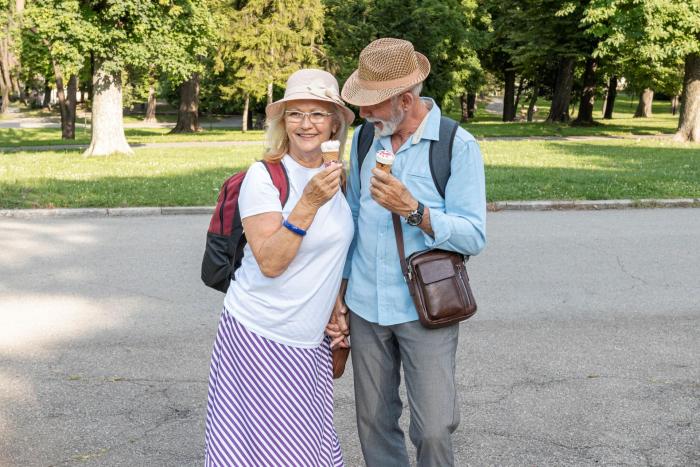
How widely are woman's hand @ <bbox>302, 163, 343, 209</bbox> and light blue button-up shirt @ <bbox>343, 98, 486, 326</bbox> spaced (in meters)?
0.34

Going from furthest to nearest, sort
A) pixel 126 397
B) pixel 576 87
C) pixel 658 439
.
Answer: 1. pixel 576 87
2. pixel 126 397
3. pixel 658 439

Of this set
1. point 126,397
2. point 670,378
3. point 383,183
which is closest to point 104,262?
point 126,397

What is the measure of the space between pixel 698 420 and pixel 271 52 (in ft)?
115

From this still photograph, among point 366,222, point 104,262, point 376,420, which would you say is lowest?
point 104,262

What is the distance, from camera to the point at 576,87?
4359 cm

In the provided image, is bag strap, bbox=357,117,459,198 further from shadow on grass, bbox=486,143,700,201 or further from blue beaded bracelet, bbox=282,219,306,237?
shadow on grass, bbox=486,143,700,201

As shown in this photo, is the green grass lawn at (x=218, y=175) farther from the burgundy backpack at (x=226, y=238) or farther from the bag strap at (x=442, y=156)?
the bag strap at (x=442, y=156)

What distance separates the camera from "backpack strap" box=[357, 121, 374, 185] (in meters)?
3.11

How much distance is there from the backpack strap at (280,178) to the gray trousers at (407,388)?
57 cm

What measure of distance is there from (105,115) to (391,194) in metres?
20.0

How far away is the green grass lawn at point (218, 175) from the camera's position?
12.4 m

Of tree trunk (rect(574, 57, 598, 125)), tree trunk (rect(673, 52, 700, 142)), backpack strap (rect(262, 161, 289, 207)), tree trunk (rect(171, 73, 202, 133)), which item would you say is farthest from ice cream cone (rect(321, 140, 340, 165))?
tree trunk (rect(574, 57, 598, 125))

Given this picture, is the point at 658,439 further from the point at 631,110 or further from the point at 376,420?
the point at 631,110

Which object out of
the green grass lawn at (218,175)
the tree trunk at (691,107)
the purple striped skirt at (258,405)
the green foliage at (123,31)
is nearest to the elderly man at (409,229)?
the purple striped skirt at (258,405)
